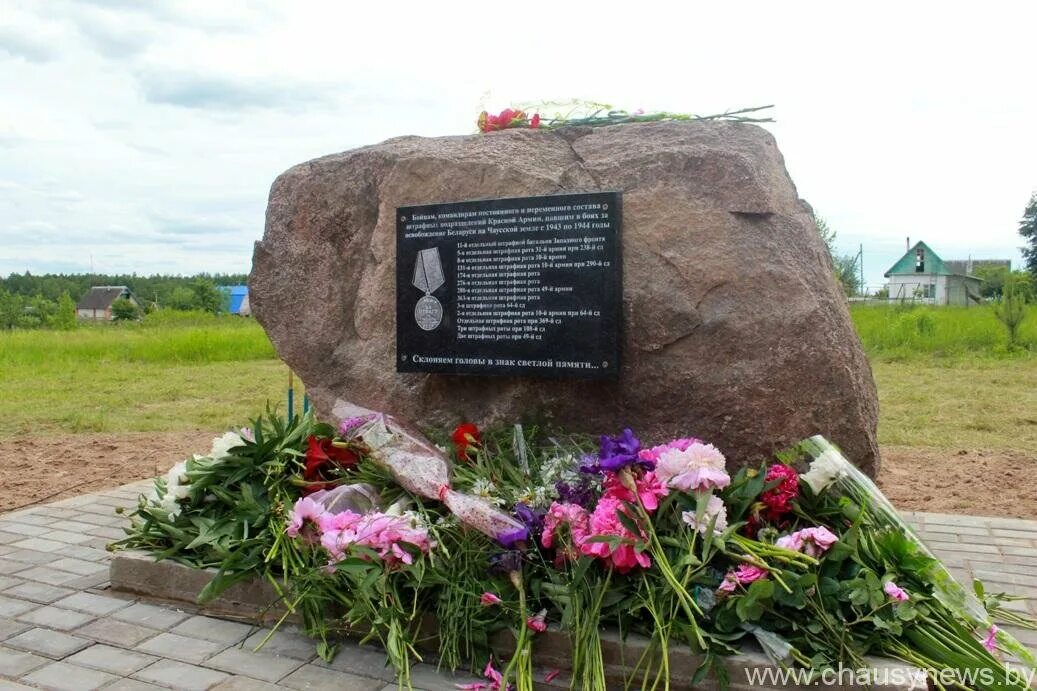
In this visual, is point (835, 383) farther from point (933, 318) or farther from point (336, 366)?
point (933, 318)

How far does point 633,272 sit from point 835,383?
91 centimetres

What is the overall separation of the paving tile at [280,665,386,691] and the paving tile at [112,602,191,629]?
2.34ft

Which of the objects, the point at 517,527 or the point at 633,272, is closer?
the point at 517,527

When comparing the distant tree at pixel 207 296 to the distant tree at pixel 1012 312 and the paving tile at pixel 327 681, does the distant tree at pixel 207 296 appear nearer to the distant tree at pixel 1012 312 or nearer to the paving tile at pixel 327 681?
the distant tree at pixel 1012 312

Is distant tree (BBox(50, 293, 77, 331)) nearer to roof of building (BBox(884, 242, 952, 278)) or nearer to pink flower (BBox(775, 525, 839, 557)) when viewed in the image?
pink flower (BBox(775, 525, 839, 557))

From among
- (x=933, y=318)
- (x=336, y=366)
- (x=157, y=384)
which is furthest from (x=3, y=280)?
(x=336, y=366)

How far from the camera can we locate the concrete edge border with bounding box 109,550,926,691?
2.55 m

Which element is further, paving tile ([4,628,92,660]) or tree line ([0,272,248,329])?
tree line ([0,272,248,329])

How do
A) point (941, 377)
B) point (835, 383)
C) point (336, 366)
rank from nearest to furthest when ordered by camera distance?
point (835, 383), point (336, 366), point (941, 377)

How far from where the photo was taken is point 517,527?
2986 mm

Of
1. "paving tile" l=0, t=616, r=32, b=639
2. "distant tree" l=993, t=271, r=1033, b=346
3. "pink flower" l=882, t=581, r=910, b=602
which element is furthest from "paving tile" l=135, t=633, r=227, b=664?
"distant tree" l=993, t=271, r=1033, b=346

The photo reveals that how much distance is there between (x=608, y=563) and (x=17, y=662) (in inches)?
78.7

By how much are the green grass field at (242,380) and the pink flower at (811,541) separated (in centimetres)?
457

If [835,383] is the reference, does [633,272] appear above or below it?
above
